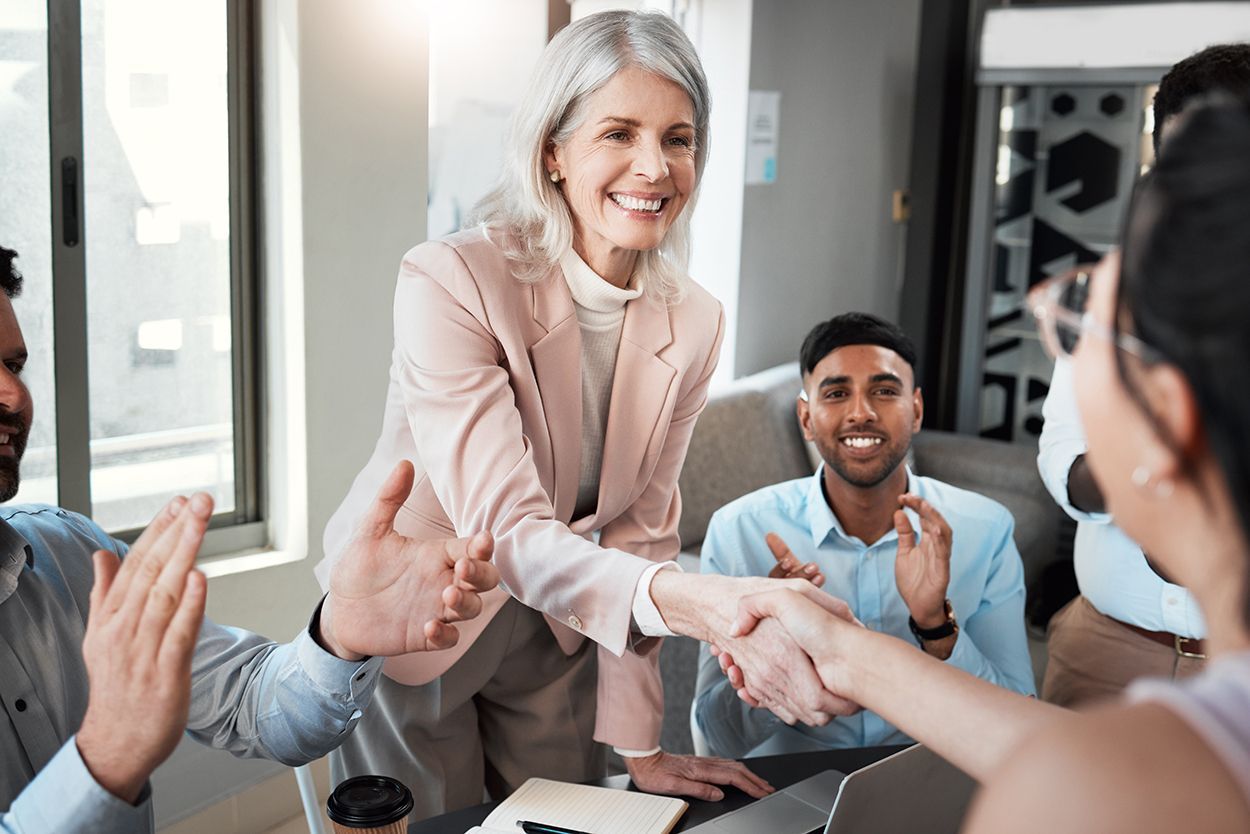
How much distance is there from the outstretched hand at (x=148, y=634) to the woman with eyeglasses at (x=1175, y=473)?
2.20 feet

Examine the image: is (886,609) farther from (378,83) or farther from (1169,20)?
(1169,20)

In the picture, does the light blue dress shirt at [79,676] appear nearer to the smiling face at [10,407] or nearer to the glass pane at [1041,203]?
the smiling face at [10,407]

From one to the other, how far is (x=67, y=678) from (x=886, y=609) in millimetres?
1477

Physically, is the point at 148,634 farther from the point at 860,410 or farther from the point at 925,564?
the point at 860,410

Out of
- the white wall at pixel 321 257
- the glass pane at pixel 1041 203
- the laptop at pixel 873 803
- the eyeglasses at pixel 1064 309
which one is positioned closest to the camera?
the eyeglasses at pixel 1064 309

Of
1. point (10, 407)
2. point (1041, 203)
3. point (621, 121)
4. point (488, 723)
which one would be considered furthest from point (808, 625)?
point (1041, 203)

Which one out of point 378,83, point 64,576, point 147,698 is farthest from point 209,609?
point 147,698

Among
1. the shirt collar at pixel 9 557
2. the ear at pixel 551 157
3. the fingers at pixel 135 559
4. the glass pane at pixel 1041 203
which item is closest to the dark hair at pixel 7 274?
the shirt collar at pixel 9 557

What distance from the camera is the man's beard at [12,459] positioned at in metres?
1.48

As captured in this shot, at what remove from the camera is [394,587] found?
4.66 feet

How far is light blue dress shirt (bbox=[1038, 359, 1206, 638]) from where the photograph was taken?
2031 millimetres

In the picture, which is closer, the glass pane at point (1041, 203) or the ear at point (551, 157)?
the ear at point (551, 157)

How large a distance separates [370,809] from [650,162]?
96 centimetres

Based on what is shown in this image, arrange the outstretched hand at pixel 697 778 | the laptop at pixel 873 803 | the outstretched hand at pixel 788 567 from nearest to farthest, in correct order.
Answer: the laptop at pixel 873 803 → the outstretched hand at pixel 697 778 → the outstretched hand at pixel 788 567
